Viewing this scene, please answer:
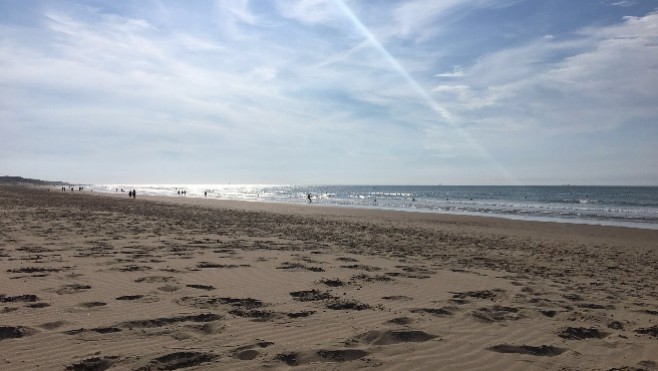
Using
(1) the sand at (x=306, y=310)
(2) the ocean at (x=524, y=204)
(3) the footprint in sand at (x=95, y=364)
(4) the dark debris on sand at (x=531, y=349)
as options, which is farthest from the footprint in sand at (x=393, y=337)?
(2) the ocean at (x=524, y=204)

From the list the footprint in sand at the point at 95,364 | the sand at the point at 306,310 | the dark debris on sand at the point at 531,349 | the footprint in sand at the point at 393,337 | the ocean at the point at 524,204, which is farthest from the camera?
the ocean at the point at 524,204

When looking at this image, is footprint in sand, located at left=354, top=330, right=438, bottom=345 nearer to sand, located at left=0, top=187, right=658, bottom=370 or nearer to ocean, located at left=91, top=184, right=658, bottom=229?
sand, located at left=0, top=187, right=658, bottom=370

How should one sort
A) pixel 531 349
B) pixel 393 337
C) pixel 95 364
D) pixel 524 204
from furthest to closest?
1. pixel 524 204
2. pixel 393 337
3. pixel 531 349
4. pixel 95 364

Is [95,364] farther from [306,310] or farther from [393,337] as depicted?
[393,337]

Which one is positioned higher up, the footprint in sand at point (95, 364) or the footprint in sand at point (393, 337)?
the footprint in sand at point (95, 364)

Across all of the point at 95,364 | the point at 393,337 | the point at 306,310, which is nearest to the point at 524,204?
Result: the point at 306,310

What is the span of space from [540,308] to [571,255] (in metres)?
8.93

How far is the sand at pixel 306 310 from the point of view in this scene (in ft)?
15.0

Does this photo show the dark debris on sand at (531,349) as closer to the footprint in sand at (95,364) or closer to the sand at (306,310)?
the sand at (306,310)

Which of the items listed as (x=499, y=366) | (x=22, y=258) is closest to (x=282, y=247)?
(x=22, y=258)

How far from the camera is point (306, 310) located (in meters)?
6.22

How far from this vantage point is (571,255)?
14.6 meters

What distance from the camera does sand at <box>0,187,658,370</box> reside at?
180 inches

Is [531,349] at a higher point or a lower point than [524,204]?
higher
